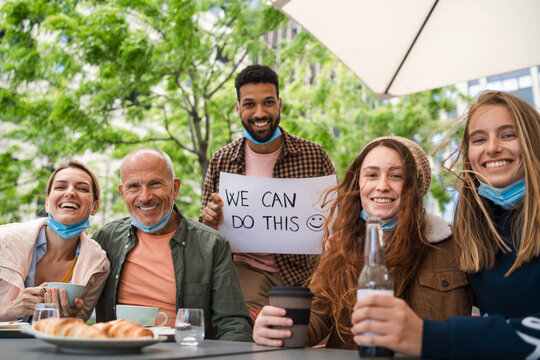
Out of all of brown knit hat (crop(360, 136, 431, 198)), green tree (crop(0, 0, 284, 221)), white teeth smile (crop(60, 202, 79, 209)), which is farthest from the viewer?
green tree (crop(0, 0, 284, 221))

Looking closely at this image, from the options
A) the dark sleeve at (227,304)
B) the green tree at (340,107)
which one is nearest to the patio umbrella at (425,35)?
the dark sleeve at (227,304)

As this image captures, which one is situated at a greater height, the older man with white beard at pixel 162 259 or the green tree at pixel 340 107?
the green tree at pixel 340 107

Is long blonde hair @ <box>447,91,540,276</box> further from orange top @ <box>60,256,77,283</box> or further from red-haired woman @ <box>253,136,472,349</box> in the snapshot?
orange top @ <box>60,256,77,283</box>

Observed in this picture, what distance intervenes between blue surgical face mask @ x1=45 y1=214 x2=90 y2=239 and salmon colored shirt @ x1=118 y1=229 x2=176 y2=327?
1.26 feet

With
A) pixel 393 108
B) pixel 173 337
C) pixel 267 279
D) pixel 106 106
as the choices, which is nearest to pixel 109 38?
pixel 106 106

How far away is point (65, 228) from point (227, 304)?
3.99 ft

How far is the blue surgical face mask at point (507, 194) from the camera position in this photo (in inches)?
95.1

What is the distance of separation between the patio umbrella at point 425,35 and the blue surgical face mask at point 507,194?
2049mm

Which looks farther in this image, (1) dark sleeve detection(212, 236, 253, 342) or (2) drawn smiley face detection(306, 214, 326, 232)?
(2) drawn smiley face detection(306, 214, 326, 232)

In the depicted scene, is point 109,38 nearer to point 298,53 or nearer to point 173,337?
point 298,53

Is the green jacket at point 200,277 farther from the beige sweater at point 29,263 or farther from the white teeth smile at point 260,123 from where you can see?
the white teeth smile at point 260,123

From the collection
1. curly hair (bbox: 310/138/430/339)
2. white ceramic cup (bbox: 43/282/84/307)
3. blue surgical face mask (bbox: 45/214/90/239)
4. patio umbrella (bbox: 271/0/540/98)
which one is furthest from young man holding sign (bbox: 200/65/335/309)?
white ceramic cup (bbox: 43/282/84/307)

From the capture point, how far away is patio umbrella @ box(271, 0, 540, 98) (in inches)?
158

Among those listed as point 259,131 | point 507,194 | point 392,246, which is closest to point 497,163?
point 507,194
